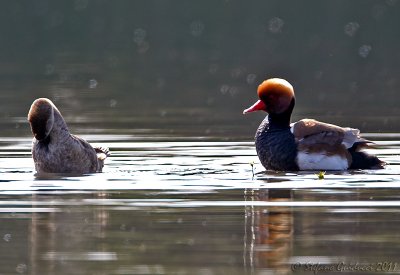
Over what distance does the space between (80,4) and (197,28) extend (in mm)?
9406

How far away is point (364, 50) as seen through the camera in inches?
1731

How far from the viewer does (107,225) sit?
1235 centimetres

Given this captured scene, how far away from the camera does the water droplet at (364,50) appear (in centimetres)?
4241

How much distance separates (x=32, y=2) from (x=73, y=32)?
42.1 ft

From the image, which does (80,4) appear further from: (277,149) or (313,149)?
(313,149)

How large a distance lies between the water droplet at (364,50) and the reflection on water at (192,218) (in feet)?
82.0

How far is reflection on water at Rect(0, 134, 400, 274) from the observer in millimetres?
10688

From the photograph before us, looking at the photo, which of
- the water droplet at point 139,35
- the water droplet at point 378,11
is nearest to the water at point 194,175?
the water droplet at point 139,35

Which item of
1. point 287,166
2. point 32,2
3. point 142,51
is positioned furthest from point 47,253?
point 32,2

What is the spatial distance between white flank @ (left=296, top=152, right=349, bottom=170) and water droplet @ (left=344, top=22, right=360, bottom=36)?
115 feet

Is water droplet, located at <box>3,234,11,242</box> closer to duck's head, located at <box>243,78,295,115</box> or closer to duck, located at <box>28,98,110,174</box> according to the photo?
duck, located at <box>28,98,110,174</box>

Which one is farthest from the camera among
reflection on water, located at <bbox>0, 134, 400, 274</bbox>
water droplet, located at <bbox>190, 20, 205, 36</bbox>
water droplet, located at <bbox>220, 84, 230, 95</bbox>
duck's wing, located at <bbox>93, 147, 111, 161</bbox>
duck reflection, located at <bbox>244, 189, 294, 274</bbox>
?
water droplet, located at <bbox>190, 20, 205, 36</bbox>

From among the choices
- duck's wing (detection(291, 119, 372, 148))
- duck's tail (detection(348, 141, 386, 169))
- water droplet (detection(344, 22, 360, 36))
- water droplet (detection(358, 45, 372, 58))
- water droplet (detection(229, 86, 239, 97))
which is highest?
water droplet (detection(344, 22, 360, 36))

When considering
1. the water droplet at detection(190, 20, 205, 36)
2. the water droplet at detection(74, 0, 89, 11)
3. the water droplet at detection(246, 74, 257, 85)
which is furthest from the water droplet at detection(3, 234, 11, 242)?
the water droplet at detection(74, 0, 89, 11)
